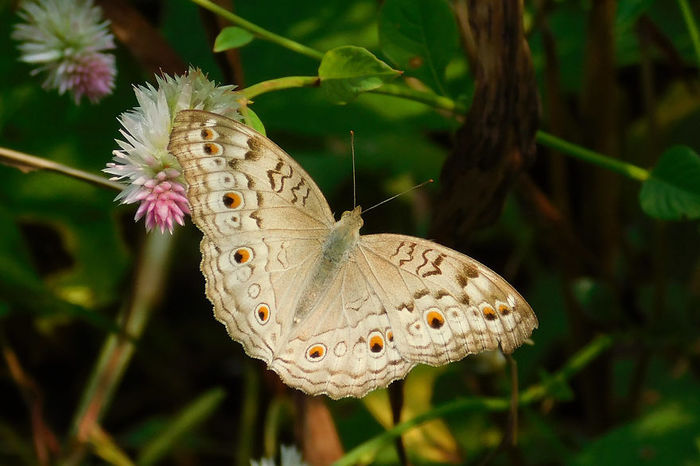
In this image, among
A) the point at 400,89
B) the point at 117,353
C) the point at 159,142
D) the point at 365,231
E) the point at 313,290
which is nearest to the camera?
the point at 159,142

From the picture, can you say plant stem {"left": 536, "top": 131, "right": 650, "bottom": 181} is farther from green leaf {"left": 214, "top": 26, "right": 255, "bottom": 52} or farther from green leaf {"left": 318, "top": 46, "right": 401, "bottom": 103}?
green leaf {"left": 214, "top": 26, "right": 255, "bottom": 52}

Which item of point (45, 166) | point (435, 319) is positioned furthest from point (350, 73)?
point (45, 166)

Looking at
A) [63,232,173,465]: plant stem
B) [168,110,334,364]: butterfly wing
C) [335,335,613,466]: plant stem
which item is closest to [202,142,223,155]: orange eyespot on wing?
[168,110,334,364]: butterfly wing

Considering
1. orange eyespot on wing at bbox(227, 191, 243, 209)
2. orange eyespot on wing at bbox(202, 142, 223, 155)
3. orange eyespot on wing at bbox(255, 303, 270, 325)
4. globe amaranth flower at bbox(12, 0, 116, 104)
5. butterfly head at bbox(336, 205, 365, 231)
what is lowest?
orange eyespot on wing at bbox(255, 303, 270, 325)

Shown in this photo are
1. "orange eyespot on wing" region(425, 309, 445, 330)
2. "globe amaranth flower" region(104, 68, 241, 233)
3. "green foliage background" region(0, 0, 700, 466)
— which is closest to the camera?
"globe amaranth flower" region(104, 68, 241, 233)

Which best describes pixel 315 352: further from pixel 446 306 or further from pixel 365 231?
pixel 365 231

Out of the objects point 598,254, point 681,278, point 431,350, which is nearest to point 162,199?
point 431,350

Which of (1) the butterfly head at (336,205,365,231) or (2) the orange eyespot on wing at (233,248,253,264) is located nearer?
(2) the orange eyespot on wing at (233,248,253,264)
